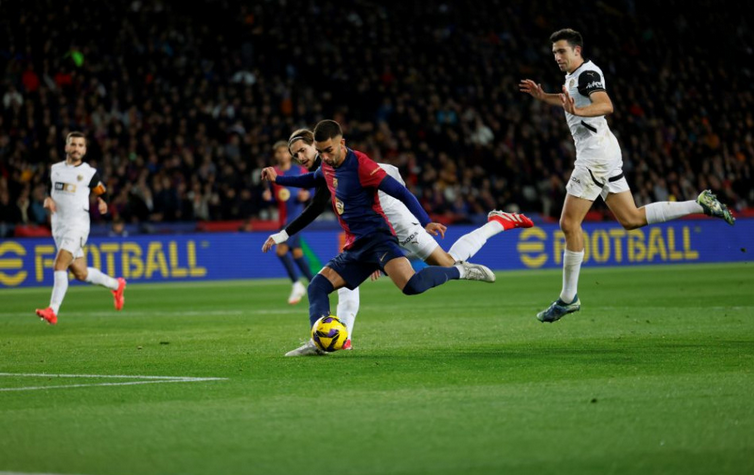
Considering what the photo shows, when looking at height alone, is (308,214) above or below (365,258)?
above

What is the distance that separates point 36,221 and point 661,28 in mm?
20116

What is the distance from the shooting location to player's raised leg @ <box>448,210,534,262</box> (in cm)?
1029

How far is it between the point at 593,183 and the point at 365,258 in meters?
2.47

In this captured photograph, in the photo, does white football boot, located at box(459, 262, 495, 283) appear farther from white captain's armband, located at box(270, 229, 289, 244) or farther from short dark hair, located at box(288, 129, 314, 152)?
short dark hair, located at box(288, 129, 314, 152)

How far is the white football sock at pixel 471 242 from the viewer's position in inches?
402

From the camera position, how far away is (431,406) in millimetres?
6297

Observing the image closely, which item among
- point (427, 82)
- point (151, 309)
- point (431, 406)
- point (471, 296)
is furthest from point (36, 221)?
point (431, 406)

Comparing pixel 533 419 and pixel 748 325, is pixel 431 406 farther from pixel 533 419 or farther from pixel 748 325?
pixel 748 325

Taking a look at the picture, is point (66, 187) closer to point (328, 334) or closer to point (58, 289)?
point (58, 289)

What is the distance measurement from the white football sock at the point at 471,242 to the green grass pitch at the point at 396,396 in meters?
0.78

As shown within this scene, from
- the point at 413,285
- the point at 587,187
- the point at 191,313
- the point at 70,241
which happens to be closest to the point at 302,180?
the point at 413,285

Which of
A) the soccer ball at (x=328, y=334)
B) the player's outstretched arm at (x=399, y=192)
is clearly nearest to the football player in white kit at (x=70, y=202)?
the soccer ball at (x=328, y=334)

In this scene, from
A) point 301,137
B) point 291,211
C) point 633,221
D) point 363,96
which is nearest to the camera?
point 301,137

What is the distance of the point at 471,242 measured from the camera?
34.2 feet
